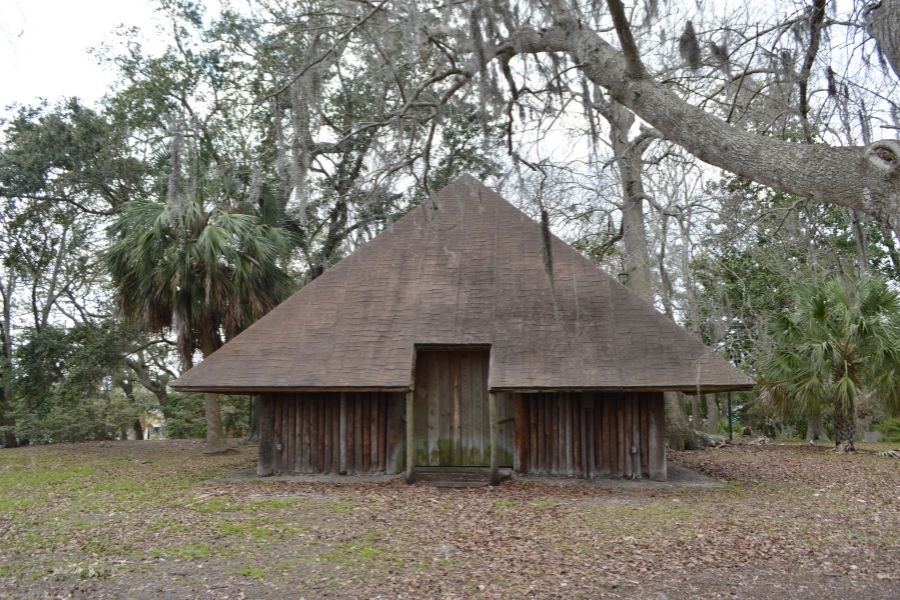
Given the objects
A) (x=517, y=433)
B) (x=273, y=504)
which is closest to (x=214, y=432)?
(x=273, y=504)

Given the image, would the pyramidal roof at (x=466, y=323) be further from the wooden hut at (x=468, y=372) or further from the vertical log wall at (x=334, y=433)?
the vertical log wall at (x=334, y=433)

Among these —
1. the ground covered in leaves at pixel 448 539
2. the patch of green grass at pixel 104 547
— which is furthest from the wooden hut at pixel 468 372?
the patch of green grass at pixel 104 547

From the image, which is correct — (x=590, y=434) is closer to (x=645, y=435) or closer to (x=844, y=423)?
(x=645, y=435)

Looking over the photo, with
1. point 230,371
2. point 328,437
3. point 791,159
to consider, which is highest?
point 791,159

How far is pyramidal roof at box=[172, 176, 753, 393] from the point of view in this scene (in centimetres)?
1153

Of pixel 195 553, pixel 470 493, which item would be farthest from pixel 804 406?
pixel 195 553

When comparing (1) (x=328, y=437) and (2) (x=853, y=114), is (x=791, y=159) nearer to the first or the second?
(2) (x=853, y=114)

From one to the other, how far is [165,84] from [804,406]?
17511 millimetres

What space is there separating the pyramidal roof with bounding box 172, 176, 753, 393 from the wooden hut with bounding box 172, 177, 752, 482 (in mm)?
28

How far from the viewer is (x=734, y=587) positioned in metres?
6.28

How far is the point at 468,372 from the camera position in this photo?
12812 mm

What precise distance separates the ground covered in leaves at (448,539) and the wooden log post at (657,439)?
79cm

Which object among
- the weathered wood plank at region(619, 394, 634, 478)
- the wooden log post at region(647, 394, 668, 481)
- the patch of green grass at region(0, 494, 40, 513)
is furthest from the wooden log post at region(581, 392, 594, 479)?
the patch of green grass at region(0, 494, 40, 513)

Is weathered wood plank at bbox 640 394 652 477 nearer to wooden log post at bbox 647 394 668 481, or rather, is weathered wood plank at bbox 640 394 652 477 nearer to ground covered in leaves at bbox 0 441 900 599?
wooden log post at bbox 647 394 668 481
